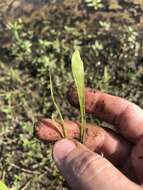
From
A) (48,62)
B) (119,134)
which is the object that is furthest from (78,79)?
(48,62)

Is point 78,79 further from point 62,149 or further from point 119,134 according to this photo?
point 119,134

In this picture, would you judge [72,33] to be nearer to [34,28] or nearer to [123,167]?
[34,28]

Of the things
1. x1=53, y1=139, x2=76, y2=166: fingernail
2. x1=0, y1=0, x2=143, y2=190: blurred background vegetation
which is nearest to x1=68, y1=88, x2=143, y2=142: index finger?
x1=53, y1=139, x2=76, y2=166: fingernail

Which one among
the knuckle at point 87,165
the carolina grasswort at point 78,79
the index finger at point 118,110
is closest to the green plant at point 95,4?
the index finger at point 118,110

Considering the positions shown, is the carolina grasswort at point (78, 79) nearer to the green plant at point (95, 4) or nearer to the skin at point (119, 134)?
the skin at point (119, 134)

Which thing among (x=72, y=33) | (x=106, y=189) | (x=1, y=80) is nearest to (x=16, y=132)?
(x=1, y=80)

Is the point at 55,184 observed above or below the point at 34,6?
below

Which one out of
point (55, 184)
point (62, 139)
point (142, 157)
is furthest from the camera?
point (55, 184)
